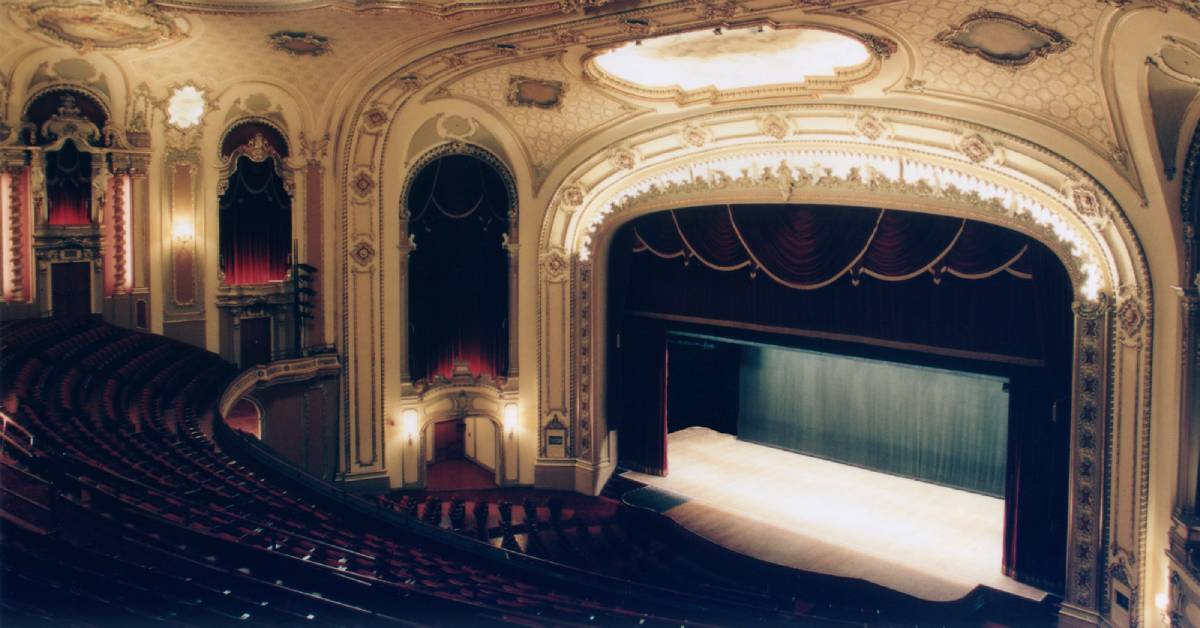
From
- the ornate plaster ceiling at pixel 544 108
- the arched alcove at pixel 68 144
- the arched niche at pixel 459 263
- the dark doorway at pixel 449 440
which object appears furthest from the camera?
the dark doorway at pixel 449 440

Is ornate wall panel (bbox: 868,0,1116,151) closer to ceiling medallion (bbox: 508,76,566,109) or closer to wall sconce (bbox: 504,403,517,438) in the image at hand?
ceiling medallion (bbox: 508,76,566,109)

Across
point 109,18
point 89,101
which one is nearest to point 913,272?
point 109,18

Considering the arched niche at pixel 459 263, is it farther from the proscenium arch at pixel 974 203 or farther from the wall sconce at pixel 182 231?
the wall sconce at pixel 182 231

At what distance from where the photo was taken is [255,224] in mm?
11172

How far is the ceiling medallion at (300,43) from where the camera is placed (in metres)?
8.81

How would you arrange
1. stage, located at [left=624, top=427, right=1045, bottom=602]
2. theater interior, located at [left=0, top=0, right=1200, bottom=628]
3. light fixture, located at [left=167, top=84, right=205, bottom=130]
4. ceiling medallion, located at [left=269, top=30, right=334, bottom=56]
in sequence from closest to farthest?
theater interior, located at [left=0, top=0, right=1200, bottom=628], ceiling medallion, located at [left=269, top=30, right=334, bottom=56], stage, located at [left=624, top=427, right=1045, bottom=602], light fixture, located at [left=167, top=84, right=205, bottom=130]

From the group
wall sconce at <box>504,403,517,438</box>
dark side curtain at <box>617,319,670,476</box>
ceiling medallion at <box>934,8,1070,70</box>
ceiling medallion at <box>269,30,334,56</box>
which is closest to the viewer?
ceiling medallion at <box>934,8,1070,70</box>

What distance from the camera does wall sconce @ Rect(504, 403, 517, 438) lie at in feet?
42.2

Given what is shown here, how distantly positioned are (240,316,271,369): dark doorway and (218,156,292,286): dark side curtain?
50 centimetres

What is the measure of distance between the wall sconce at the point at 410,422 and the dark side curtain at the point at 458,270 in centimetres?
47

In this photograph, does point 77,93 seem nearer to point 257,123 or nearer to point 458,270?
point 257,123

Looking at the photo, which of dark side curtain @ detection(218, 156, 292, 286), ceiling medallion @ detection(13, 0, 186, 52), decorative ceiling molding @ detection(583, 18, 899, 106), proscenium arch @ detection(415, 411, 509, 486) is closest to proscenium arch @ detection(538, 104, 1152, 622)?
decorative ceiling molding @ detection(583, 18, 899, 106)

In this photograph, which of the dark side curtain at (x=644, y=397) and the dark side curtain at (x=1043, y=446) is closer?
the dark side curtain at (x=1043, y=446)

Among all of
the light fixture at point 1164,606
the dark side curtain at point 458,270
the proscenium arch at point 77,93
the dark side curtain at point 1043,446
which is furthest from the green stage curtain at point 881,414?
the proscenium arch at point 77,93
